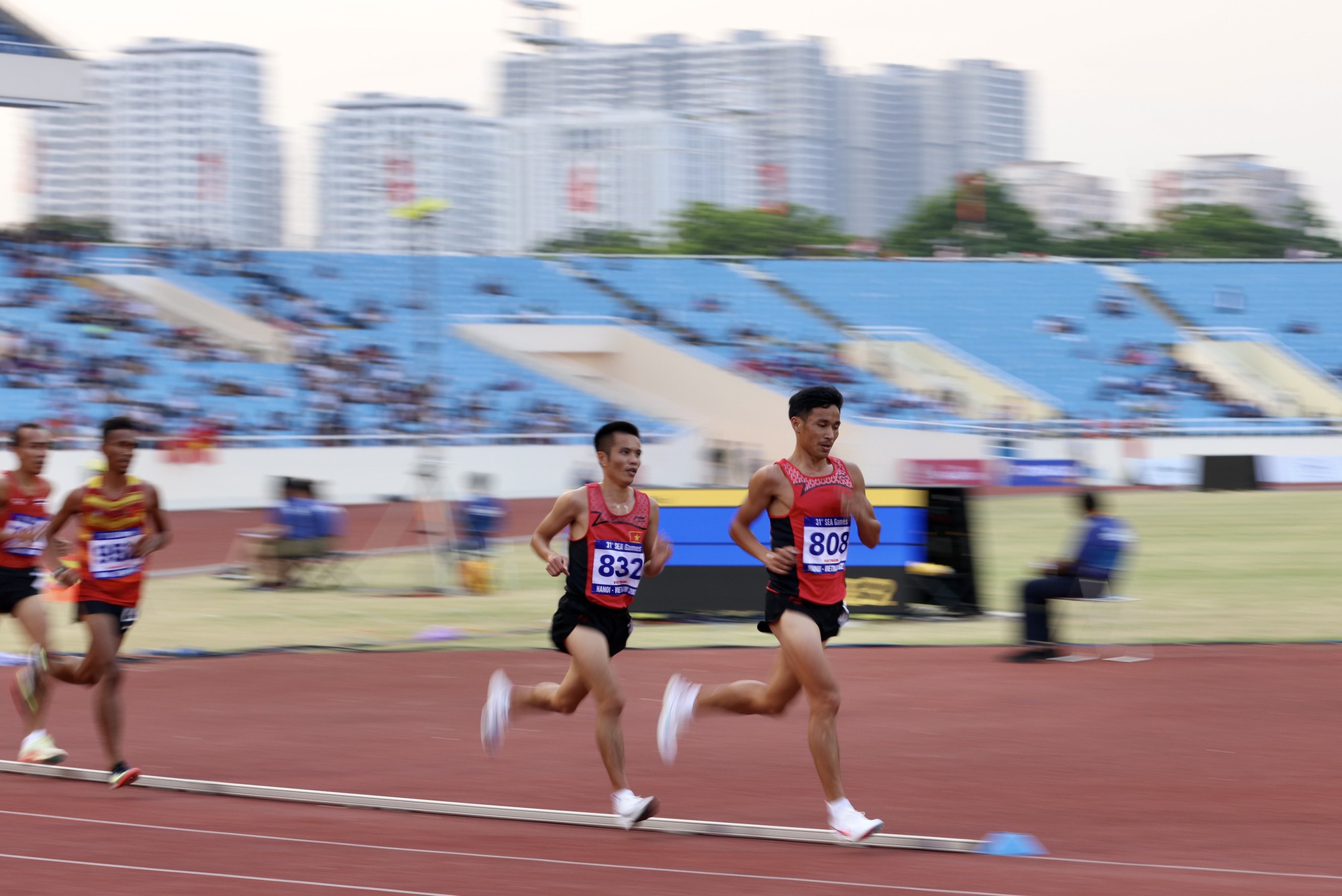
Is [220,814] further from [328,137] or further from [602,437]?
[328,137]

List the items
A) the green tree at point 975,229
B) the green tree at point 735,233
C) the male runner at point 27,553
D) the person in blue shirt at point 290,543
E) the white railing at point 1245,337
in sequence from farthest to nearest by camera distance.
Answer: the green tree at point 975,229 < the green tree at point 735,233 < the white railing at point 1245,337 < the person in blue shirt at point 290,543 < the male runner at point 27,553

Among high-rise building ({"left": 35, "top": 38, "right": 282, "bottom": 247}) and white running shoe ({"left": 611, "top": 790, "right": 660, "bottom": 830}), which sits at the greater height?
high-rise building ({"left": 35, "top": 38, "right": 282, "bottom": 247})

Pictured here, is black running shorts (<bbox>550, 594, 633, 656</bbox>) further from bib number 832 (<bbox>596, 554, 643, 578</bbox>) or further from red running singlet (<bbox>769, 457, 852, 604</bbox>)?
red running singlet (<bbox>769, 457, 852, 604</bbox>)

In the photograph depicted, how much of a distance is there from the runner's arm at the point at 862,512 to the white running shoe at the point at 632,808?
4.93 feet

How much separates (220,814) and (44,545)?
7.96ft

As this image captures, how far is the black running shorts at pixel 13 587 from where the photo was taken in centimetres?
890

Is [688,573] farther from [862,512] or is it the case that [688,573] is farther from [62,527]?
[862,512]

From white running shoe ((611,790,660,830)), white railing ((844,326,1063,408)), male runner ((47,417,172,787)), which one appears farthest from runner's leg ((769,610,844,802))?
white railing ((844,326,1063,408))

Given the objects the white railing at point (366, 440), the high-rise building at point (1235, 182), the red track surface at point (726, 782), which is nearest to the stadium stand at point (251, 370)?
the white railing at point (366, 440)

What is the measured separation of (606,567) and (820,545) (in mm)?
987

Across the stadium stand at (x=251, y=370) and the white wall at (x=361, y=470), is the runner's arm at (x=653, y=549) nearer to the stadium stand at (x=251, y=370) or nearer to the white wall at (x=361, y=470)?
the white wall at (x=361, y=470)

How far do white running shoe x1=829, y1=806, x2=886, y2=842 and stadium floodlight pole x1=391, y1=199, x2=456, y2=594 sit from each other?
12807 mm

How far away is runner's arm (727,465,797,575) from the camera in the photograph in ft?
21.5

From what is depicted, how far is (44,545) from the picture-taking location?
28.1 feet
